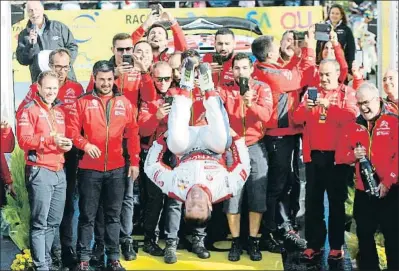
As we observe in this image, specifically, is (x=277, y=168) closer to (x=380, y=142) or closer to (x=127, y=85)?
(x=380, y=142)

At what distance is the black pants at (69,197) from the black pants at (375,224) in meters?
2.09

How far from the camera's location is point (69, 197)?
5.45 metres

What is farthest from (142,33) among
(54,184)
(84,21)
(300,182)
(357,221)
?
(357,221)

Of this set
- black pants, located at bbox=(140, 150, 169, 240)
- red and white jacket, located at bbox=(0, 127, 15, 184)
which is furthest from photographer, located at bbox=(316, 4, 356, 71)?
red and white jacket, located at bbox=(0, 127, 15, 184)

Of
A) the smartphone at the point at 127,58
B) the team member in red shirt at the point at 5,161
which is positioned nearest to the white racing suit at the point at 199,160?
the smartphone at the point at 127,58

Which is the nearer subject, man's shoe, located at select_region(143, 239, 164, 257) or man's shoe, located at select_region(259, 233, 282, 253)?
man's shoe, located at select_region(143, 239, 164, 257)

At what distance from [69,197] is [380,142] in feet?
7.58

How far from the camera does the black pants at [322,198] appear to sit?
542 cm

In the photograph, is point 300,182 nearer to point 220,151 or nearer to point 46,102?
point 220,151

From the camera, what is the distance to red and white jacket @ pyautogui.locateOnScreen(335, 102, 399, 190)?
17.0 ft

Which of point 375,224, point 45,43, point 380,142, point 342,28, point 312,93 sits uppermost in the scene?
point 342,28

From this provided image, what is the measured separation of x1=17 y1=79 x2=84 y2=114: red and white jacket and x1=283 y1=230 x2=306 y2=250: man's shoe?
1919mm

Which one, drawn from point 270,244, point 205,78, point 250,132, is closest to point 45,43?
point 205,78

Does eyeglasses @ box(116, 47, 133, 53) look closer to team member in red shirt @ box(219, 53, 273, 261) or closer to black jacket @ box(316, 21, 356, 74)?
team member in red shirt @ box(219, 53, 273, 261)
